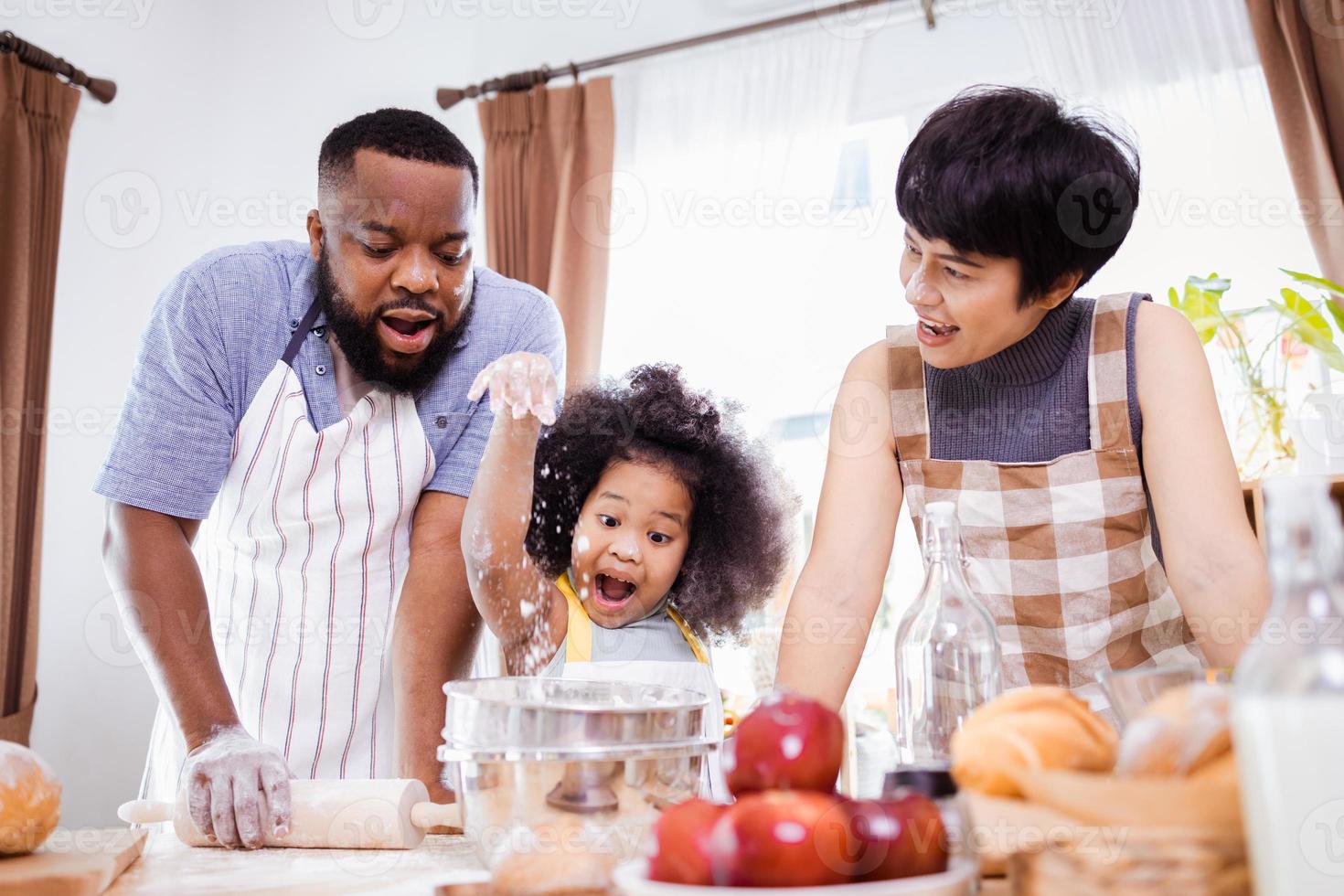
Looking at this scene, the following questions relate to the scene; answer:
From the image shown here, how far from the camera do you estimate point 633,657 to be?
1.42 meters

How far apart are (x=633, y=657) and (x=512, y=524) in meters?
0.25

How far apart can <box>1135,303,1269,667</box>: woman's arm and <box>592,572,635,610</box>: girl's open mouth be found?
656 millimetres

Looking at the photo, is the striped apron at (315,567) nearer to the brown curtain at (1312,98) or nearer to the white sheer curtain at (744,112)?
the white sheer curtain at (744,112)

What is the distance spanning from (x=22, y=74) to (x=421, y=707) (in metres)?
2.23

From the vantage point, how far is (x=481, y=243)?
345 cm

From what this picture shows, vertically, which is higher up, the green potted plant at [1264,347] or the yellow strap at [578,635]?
the green potted plant at [1264,347]

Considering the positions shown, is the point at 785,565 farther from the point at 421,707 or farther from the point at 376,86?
the point at 376,86

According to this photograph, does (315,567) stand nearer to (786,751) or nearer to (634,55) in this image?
(786,751)

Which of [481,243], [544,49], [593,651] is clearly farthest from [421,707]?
[544,49]

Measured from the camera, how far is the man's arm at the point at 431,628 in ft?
4.91

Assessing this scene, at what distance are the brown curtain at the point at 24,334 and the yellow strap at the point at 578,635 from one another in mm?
1909

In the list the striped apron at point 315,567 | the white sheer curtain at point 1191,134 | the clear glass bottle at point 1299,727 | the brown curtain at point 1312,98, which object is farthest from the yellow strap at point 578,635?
the brown curtain at point 1312,98

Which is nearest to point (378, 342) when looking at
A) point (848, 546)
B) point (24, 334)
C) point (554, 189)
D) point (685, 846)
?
point (848, 546)

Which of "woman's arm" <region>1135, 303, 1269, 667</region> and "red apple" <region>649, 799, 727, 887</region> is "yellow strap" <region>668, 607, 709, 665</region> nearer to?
"woman's arm" <region>1135, 303, 1269, 667</region>
